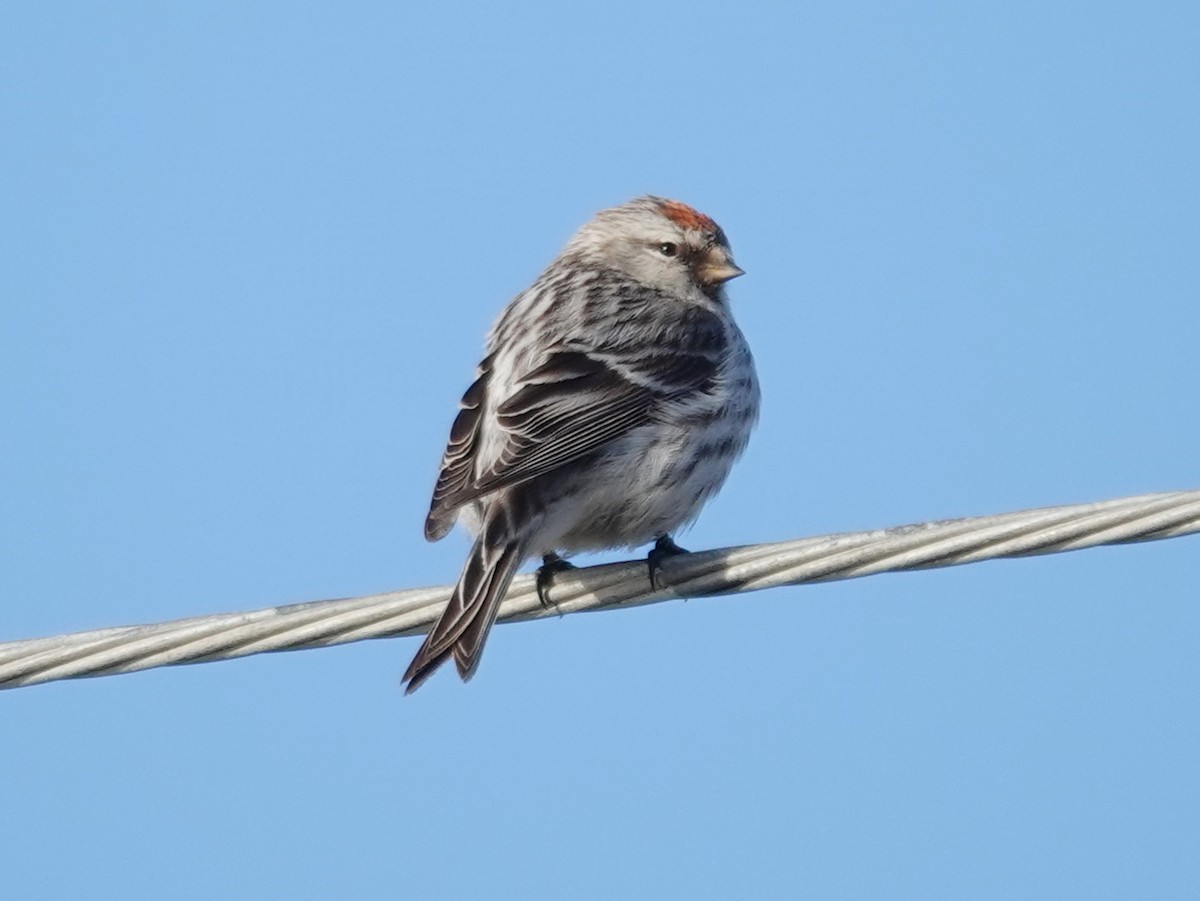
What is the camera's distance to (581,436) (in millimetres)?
6191

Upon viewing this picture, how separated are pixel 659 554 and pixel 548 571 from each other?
1.26ft

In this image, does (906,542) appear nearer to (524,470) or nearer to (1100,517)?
(1100,517)

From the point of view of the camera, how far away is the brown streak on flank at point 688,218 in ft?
26.5

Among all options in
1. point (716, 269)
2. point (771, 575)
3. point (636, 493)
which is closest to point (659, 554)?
point (636, 493)

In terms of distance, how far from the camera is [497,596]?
563 centimetres

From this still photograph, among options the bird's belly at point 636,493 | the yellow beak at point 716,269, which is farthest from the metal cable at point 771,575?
the yellow beak at point 716,269

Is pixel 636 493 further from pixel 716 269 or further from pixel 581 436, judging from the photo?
pixel 716 269

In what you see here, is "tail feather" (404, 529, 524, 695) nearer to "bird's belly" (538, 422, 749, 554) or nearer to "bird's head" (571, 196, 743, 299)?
"bird's belly" (538, 422, 749, 554)

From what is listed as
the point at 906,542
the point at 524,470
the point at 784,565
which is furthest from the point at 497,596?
the point at 906,542

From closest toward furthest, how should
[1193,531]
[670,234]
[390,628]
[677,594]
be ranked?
[1193,531] < [390,628] < [677,594] < [670,234]

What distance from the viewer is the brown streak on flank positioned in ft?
26.5

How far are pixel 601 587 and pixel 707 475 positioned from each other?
2.53 feet

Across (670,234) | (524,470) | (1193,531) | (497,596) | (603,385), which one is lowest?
(1193,531)

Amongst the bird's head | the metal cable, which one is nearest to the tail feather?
the metal cable
